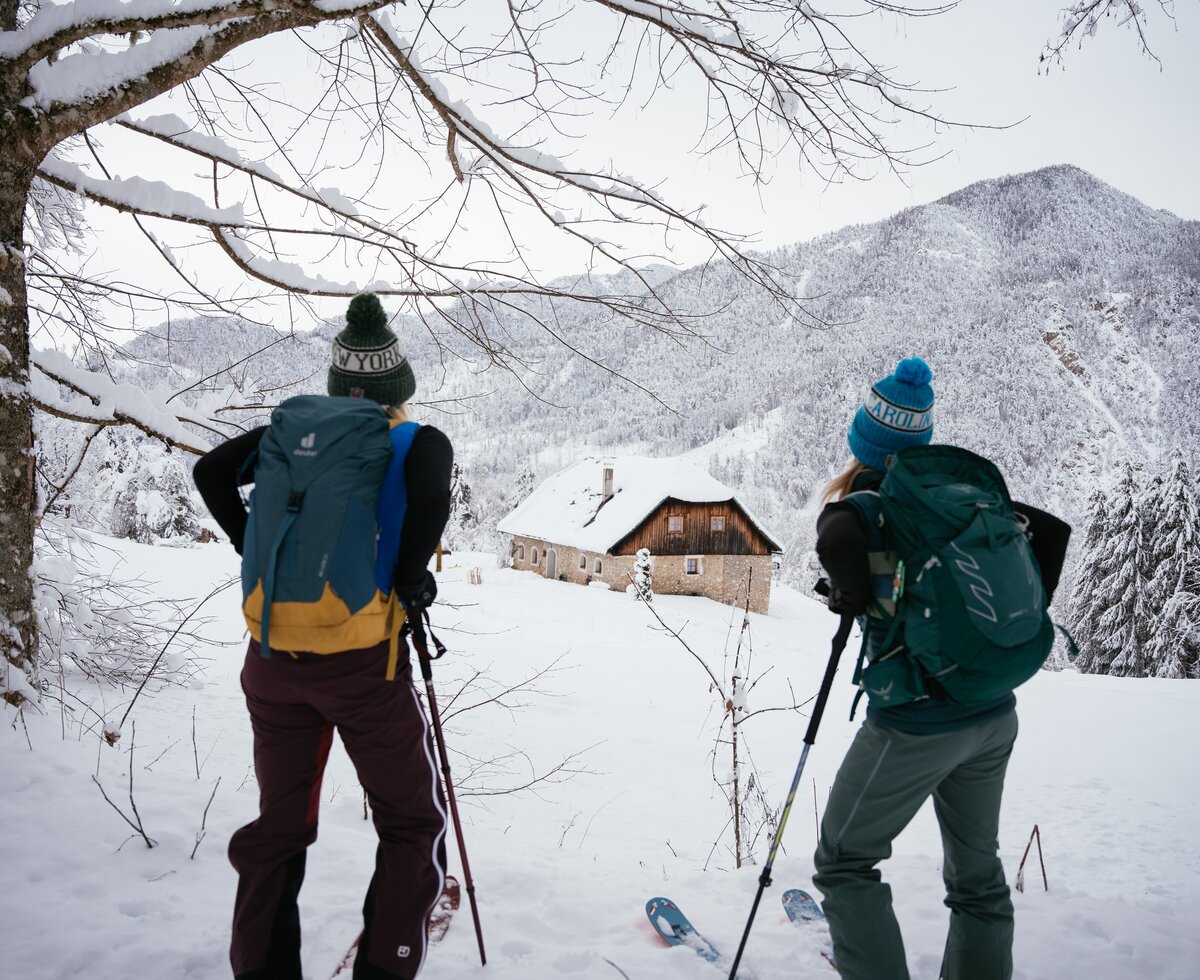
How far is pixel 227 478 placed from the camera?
191 centimetres

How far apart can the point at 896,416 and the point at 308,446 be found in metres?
1.67

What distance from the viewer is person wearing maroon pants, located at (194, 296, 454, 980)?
167 cm

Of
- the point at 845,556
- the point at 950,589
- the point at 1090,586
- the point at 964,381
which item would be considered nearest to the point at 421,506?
the point at 845,556

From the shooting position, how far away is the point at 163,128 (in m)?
3.15

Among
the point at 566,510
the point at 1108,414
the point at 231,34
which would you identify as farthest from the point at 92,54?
the point at 1108,414

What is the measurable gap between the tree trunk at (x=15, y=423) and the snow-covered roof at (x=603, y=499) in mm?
26095

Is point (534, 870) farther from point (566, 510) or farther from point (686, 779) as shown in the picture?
point (566, 510)

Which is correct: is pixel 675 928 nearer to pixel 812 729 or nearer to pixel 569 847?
pixel 812 729

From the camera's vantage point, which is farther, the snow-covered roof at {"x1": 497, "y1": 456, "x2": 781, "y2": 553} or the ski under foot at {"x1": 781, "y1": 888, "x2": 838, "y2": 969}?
the snow-covered roof at {"x1": 497, "y1": 456, "x2": 781, "y2": 553}

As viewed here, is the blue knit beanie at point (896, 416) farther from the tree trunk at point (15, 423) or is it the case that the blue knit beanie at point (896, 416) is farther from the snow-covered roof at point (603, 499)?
the snow-covered roof at point (603, 499)

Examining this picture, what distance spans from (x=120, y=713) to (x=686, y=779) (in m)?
5.58

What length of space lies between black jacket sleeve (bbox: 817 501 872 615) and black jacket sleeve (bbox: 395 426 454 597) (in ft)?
3.25

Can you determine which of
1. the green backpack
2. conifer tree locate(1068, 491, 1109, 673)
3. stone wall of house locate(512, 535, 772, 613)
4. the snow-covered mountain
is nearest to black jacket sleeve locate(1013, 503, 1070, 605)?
the green backpack

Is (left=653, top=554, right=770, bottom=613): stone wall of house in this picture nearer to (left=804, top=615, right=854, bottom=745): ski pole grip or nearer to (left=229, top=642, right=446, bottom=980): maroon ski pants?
(left=804, top=615, right=854, bottom=745): ski pole grip
